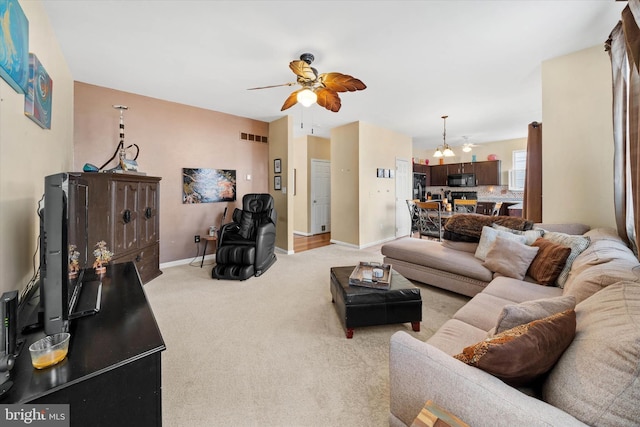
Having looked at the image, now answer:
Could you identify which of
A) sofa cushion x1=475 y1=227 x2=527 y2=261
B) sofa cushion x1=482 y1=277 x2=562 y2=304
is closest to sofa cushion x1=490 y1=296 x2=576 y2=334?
sofa cushion x1=482 y1=277 x2=562 y2=304

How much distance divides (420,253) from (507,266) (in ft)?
2.91

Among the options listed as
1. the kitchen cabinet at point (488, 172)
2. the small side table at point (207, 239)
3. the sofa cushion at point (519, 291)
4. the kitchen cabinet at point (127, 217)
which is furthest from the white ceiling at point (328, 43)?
the kitchen cabinet at point (488, 172)

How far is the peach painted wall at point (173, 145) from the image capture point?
348 cm

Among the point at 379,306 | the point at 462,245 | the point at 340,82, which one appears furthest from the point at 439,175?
the point at 379,306

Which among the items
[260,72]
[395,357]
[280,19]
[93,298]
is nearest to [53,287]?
[93,298]

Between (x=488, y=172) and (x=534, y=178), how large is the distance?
4592 mm

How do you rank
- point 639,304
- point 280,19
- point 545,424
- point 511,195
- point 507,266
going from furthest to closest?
point 511,195 → point 507,266 → point 280,19 → point 639,304 → point 545,424

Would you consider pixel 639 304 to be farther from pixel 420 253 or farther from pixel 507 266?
pixel 420 253

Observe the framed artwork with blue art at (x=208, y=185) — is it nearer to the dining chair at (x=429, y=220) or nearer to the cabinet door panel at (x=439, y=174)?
the dining chair at (x=429, y=220)

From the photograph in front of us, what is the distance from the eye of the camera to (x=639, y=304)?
90 cm

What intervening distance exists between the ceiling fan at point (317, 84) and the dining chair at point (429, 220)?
2.79m

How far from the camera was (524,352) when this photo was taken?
0.85 m

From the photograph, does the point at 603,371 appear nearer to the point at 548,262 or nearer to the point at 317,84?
the point at 548,262

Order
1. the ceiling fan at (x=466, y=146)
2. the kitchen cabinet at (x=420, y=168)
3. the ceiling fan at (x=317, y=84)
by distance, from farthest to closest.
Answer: the kitchen cabinet at (x=420, y=168)
the ceiling fan at (x=466, y=146)
the ceiling fan at (x=317, y=84)
